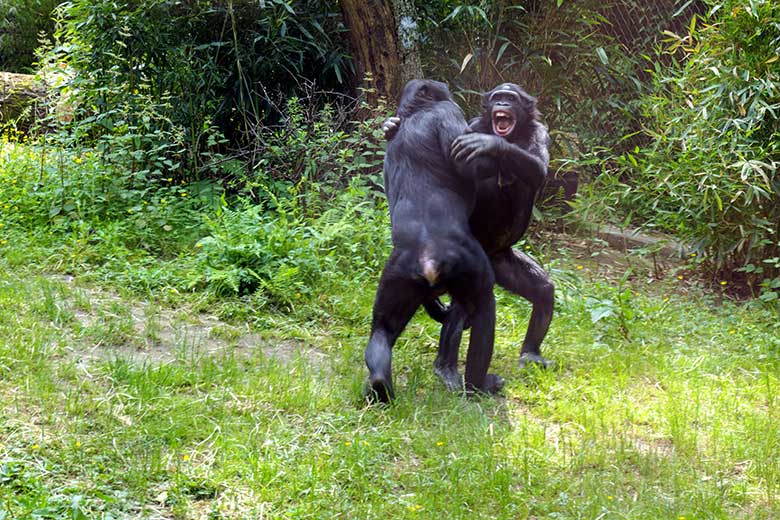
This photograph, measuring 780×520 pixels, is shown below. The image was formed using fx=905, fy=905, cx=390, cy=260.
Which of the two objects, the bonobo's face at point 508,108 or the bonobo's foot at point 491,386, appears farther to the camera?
the bonobo's face at point 508,108

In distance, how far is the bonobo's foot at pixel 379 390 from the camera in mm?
4203

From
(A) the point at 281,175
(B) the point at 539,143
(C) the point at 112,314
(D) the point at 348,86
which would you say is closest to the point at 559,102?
(D) the point at 348,86

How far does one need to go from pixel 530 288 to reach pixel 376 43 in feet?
10.9

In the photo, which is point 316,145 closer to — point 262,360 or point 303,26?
point 303,26

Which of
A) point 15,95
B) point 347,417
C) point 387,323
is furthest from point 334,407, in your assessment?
point 15,95

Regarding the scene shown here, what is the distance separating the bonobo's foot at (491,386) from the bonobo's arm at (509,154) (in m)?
1.00

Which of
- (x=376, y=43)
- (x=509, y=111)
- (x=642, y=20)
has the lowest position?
(x=509, y=111)

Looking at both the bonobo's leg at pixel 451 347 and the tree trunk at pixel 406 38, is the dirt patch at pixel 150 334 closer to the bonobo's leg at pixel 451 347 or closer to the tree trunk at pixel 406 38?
the bonobo's leg at pixel 451 347

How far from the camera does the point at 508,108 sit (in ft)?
15.5

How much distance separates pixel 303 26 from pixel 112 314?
3.68 meters

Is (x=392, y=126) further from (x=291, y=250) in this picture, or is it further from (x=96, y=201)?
(x=96, y=201)

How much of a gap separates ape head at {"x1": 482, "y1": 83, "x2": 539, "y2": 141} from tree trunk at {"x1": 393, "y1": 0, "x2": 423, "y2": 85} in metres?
2.68

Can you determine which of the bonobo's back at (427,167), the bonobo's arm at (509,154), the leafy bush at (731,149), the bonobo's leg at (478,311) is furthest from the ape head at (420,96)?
the leafy bush at (731,149)

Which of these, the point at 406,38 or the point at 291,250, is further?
the point at 406,38
